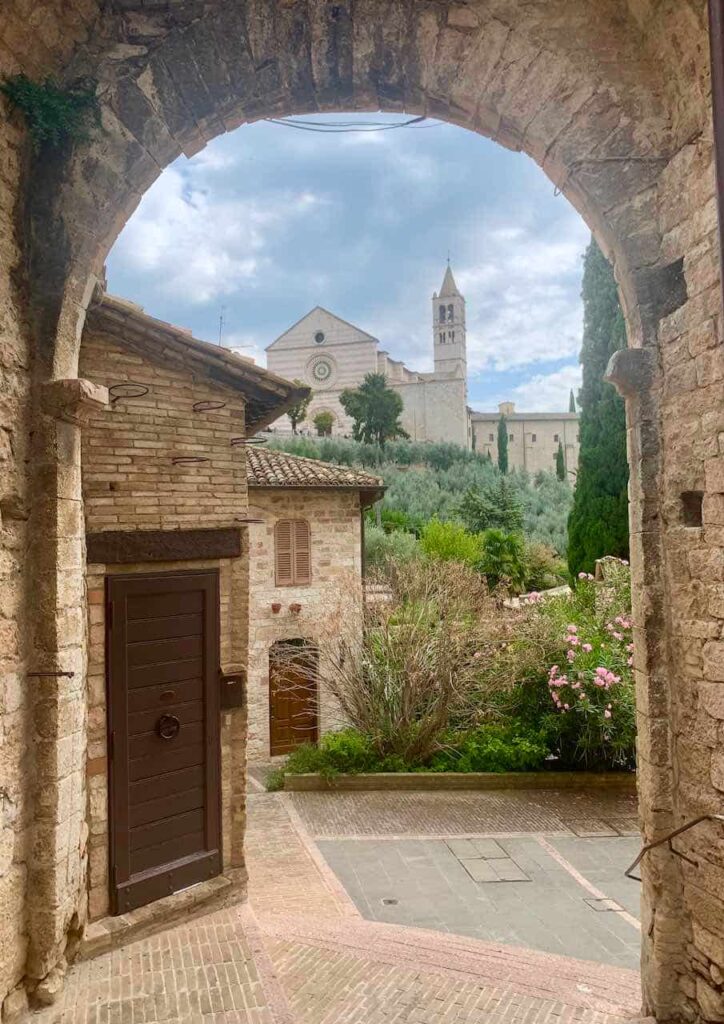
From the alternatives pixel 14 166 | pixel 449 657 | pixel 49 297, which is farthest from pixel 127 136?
pixel 449 657

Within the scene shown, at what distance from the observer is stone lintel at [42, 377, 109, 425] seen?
3.86m

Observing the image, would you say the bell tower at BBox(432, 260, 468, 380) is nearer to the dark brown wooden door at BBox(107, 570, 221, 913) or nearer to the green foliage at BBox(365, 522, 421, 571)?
the green foliage at BBox(365, 522, 421, 571)

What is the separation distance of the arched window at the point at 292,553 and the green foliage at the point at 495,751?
456 cm

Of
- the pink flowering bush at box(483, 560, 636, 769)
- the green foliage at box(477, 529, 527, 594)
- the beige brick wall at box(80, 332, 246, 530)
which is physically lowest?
the pink flowering bush at box(483, 560, 636, 769)

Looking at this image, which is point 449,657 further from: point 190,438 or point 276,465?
point 190,438

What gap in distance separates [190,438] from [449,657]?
6.91m

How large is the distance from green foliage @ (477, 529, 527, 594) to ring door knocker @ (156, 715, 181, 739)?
16.5 metres

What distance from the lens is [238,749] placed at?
6.33 metres

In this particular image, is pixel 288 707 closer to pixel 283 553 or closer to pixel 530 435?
pixel 283 553

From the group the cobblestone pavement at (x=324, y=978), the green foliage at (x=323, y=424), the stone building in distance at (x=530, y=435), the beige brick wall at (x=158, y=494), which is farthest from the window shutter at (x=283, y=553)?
the stone building in distance at (x=530, y=435)

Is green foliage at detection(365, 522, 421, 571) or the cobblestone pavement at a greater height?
green foliage at detection(365, 522, 421, 571)

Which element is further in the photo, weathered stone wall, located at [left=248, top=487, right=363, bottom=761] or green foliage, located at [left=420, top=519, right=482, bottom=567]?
green foliage, located at [left=420, top=519, right=482, bottom=567]

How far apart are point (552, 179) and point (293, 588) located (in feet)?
35.9

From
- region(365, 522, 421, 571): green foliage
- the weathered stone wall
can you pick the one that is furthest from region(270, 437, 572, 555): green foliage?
the weathered stone wall
